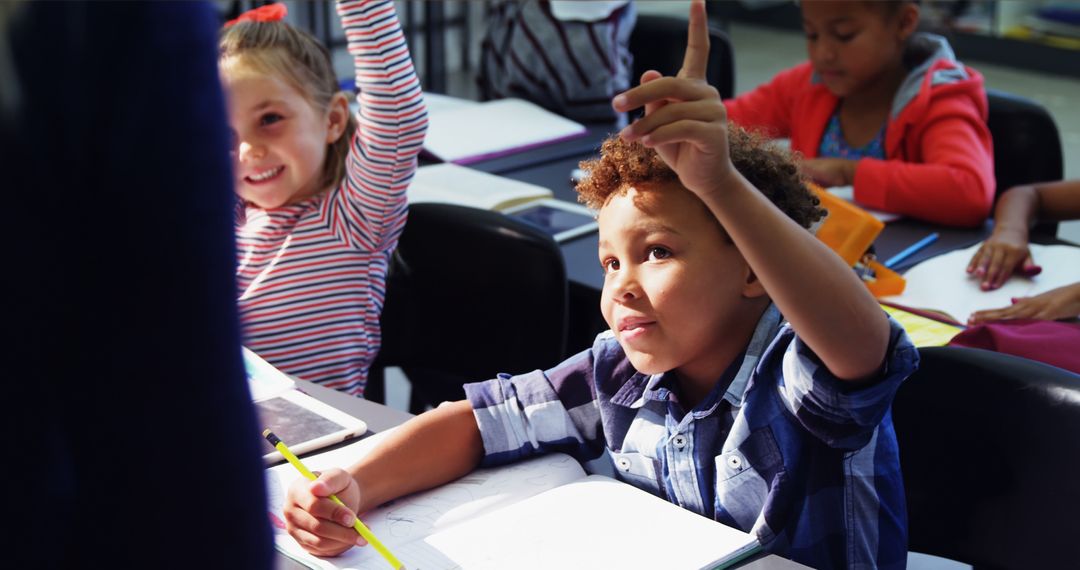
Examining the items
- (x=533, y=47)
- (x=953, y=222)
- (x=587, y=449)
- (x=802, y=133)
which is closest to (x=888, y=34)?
(x=802, y=133)

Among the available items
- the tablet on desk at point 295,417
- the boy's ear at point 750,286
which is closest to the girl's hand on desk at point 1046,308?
the boy's ear at point 750,286

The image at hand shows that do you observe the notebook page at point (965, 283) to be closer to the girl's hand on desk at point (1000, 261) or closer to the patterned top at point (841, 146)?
the girl's hand on desk at point (1000, 261)

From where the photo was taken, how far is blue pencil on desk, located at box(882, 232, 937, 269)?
1925 millimetres

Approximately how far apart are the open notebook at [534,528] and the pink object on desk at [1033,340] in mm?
583

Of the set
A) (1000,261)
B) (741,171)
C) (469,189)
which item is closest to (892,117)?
(1000,261)

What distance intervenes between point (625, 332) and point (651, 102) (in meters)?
0.29

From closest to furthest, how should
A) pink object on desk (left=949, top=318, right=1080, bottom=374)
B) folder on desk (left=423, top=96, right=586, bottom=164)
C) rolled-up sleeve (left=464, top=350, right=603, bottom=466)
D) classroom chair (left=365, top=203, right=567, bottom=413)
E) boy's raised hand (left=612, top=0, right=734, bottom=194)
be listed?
boy's raised hand (left=612, top=0, right=734, bottom=194)
rolled-up sleeve (left=464, top=350, right=603, bottom=466)
pink object on desk (left=949, top=318, right=1080, bottom=374)
classroom chair (left=365, top=203, right=567, bottom=413)
folder on desk (left=423, top=96, right=586, bottom=164)

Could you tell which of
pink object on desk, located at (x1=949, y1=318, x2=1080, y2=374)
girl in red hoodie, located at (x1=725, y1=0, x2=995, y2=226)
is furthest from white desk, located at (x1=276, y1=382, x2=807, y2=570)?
girl in red hoodie, located at (x1=725, y1=0, x2=995, y2=226)

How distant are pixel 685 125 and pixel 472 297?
1015mm

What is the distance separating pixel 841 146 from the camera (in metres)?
2.38

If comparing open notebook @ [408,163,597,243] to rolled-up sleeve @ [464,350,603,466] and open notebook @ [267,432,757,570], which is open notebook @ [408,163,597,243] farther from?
open notebook @ [267,432,757,570]

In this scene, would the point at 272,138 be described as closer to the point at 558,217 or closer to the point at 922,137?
the point at 558,217

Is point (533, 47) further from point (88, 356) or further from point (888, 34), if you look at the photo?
point (88, 356)

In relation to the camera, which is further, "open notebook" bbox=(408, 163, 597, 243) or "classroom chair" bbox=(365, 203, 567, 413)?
"open notebook" bbox=(408, 163, 597, 243)
